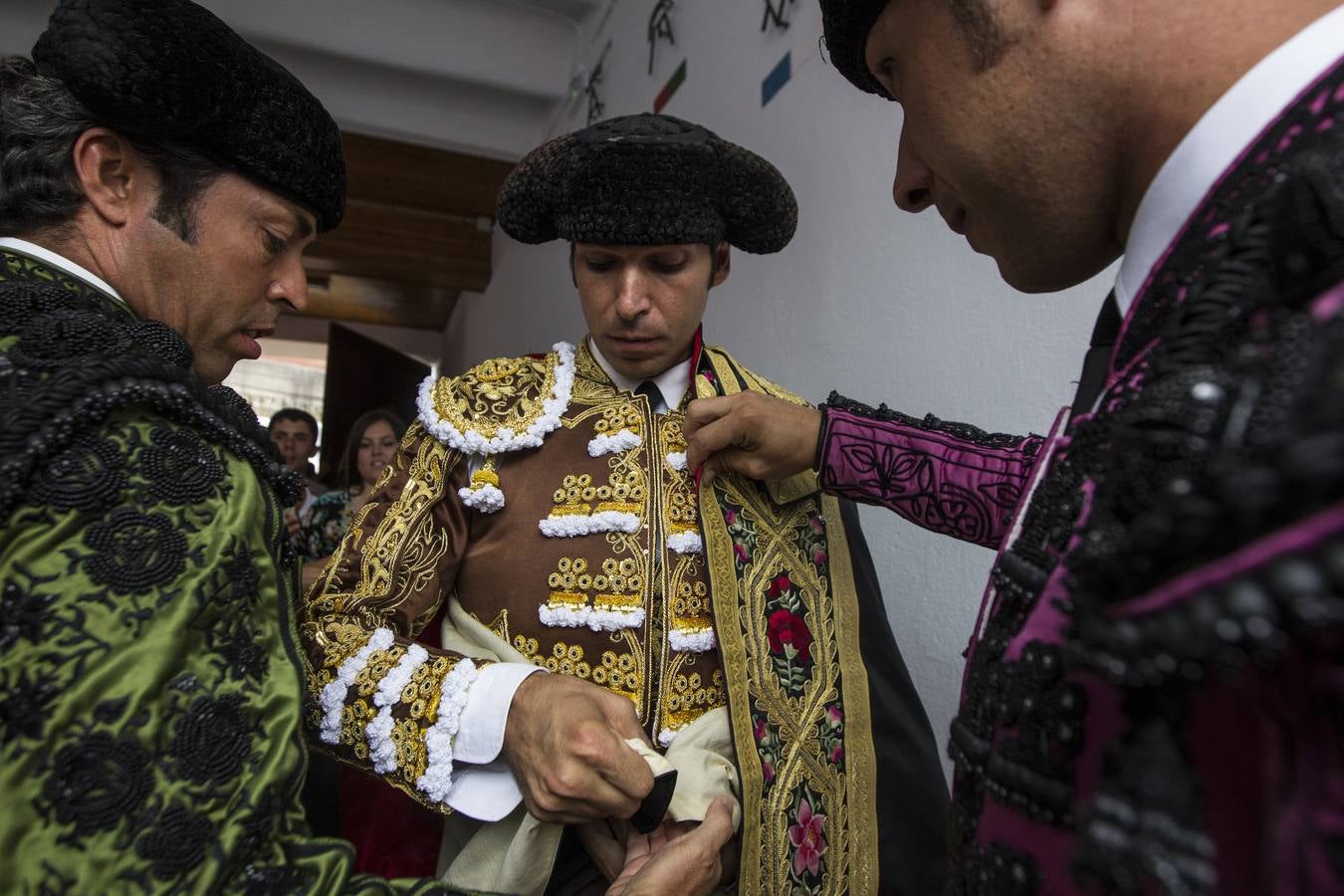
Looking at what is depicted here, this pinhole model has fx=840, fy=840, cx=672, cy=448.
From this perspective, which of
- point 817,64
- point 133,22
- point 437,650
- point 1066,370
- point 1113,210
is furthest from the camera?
point 817,64

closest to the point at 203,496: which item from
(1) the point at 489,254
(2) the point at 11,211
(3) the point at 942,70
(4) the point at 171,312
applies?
(4) the point at 171,312

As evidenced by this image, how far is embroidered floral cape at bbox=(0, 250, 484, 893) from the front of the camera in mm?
568

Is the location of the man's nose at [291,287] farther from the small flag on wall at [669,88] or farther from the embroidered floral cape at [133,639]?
the small flag on wall at [669,88]

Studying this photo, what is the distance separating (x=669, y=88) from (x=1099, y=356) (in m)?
2.52

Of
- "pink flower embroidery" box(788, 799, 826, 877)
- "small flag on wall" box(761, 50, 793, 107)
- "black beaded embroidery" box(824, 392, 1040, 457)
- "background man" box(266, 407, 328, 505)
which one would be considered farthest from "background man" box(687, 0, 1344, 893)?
"background man" box(266, 407, 328, 505)

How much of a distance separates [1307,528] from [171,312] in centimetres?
95

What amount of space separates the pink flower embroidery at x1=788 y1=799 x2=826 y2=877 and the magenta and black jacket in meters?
0.59

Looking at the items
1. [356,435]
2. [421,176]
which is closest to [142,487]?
[356,435]

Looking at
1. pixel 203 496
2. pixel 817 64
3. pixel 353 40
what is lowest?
pixel 203 496

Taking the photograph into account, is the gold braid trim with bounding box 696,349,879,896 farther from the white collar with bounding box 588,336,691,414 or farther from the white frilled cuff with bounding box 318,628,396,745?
the white frilled cuff with bounding box 318,628,396,745

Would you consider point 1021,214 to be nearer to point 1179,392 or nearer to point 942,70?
point 942,70

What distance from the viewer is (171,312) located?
870 millimetres

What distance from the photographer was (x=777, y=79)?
2150 mm

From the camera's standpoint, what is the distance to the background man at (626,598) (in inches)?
39.1
